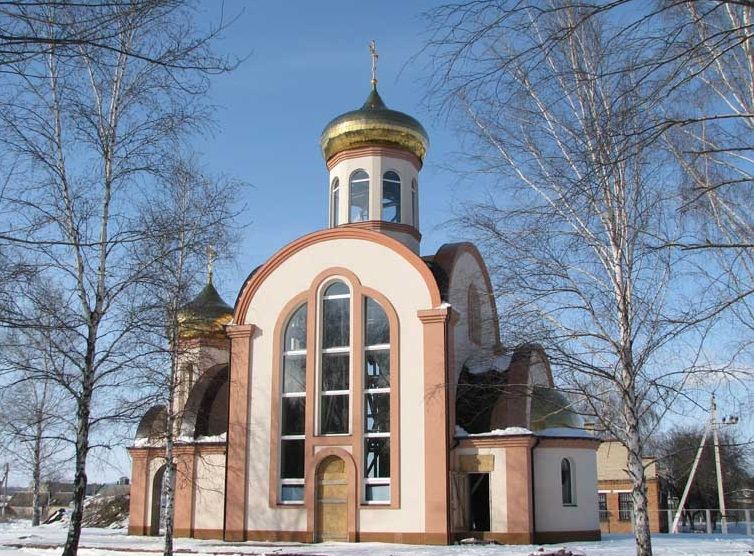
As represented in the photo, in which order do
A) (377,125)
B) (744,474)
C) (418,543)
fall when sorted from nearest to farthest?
1. (418,543)
2. (377,125)
3. (744,474)

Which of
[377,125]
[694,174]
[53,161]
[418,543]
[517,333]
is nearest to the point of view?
[694,174]

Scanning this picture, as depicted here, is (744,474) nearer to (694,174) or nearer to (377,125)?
(377,125)

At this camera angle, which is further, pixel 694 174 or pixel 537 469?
pixel 537 469

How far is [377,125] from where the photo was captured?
70.2ft

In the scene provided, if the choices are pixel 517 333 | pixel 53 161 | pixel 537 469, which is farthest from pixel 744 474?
pixel 53 161

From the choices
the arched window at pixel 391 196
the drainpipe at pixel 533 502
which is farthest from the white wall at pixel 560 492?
the arched window at pixel 391 196

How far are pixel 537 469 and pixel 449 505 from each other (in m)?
2.22

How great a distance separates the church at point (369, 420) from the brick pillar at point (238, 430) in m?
0.03

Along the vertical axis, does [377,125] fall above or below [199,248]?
above

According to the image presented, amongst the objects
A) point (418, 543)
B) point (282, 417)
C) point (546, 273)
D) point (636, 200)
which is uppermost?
point (636, 200)

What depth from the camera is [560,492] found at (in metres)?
17.7

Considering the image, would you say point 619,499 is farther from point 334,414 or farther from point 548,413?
point 334,414

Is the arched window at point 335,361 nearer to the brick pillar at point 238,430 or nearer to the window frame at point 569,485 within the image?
the brick pillar at point 238,430

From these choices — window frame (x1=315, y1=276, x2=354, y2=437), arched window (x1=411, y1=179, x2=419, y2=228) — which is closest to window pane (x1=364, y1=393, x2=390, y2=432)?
window frame (x1=315, y1=276, x2=354, y2=437)
